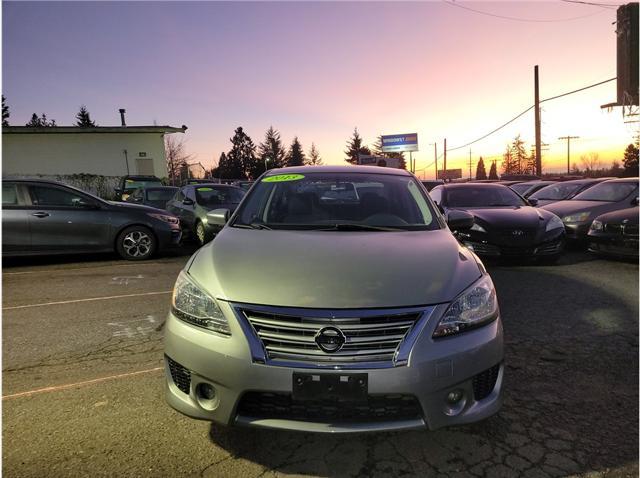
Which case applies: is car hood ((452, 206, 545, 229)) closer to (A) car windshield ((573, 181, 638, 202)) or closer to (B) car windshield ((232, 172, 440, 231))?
(A) car windshield ((573, 181, 638, 202))

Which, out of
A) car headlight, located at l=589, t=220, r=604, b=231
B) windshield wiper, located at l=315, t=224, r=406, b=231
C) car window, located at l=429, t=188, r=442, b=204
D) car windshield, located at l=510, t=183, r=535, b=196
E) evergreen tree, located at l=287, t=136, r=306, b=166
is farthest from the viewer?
evergreen tree, located at l=287, t=136, r=306, b=166

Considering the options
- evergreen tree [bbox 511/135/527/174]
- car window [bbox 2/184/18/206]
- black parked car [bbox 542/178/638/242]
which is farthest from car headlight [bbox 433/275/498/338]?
evergreen tree [bbox 511/135/527/174]

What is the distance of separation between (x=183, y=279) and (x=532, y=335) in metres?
3.18

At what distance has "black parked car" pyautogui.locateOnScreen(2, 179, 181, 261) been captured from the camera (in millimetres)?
7234

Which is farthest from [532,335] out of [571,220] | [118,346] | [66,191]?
[66,191]

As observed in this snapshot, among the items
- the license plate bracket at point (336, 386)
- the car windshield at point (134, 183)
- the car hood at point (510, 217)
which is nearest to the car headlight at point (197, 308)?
the license plate bracket at point (336, 386)

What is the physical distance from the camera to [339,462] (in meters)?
2.26

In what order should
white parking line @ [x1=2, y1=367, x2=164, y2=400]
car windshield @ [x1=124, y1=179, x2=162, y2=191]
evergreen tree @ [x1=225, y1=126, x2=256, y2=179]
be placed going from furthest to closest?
evergreen tree @ [x1=225, y1=126, x2=256, y2=179] < car windshield @ [x1=124, y1=179, x2=162, y2=191] < white parking line @ [x1=2, y1=367, x2=164, y2=400]

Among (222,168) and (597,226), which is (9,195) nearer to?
(597,226)

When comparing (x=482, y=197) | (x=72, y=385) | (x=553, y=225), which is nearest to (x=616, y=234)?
(x=553, y=225)

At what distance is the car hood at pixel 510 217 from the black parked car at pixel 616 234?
907 millimetres

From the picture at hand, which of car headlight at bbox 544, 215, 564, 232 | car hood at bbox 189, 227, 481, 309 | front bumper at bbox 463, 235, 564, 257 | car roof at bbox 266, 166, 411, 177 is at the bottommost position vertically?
front bumper at bbox 463, 235, 564, 257

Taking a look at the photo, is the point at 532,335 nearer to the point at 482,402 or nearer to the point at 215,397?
the point at 482,402

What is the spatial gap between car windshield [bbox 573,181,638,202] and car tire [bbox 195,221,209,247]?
26.4 ft
